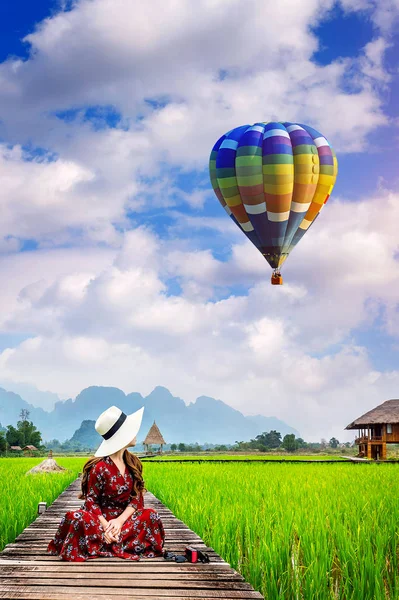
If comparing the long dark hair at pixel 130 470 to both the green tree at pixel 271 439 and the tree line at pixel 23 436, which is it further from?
the green tree at pixel 271 439

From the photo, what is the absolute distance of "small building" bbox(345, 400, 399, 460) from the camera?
33.8 m

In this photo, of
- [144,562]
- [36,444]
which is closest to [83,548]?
[144,562]

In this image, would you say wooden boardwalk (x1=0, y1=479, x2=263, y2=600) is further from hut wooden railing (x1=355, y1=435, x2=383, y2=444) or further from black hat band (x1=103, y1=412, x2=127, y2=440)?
hut wooden railing (x1=355, y1=435, x2=383, y2=444)

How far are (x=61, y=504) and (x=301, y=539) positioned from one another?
481 centimetres

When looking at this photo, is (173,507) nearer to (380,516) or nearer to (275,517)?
(275,517)

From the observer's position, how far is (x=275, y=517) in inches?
304

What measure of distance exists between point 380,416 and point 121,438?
31239 mm

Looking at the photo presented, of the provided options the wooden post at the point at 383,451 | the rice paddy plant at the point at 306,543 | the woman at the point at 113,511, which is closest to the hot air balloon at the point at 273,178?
the rice paddy plant at the point at 306,543

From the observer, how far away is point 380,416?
34.2 meters

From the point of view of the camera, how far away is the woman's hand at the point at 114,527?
17.3ft

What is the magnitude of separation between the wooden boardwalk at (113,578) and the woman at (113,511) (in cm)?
14

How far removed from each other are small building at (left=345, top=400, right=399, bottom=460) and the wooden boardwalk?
30.2 metres

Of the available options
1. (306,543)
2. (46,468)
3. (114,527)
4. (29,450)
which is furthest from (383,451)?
(114,527)

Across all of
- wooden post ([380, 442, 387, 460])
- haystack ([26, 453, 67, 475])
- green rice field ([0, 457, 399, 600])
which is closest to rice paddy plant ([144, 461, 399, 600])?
green rice field ([0, 457, 399, 600])
